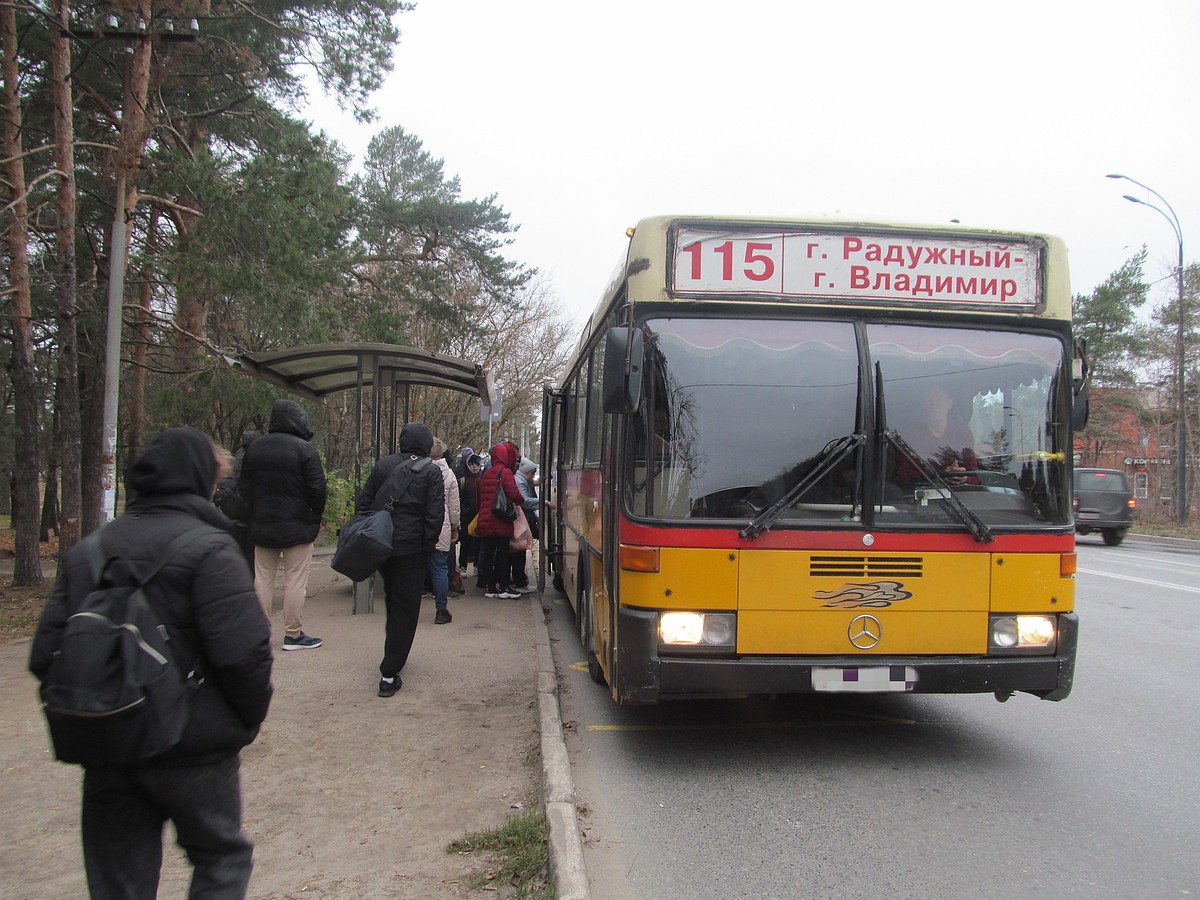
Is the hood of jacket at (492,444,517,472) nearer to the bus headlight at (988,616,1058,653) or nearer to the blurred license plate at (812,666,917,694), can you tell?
the blurred license plate at (812,666,917,694)

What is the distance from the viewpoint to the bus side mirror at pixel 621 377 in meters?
4.51

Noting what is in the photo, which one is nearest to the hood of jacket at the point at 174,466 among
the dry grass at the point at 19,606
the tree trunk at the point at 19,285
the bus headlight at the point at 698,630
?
the bus headlight at the point at 698,630

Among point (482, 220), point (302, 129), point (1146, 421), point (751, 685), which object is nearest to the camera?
point (751, 685)

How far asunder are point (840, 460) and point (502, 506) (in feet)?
19.2

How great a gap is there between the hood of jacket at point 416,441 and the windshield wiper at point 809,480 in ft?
8.61

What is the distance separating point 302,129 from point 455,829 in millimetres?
14602

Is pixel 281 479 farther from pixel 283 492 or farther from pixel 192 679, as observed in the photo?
pixel 192 679

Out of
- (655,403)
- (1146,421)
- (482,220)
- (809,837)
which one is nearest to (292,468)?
(655,403)

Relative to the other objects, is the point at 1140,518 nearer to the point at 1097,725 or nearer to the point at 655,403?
the point at 1097,725

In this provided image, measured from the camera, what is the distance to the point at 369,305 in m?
20.4

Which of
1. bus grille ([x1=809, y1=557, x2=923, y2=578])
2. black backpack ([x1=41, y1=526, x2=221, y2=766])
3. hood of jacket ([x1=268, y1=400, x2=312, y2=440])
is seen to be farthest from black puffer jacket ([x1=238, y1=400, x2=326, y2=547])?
black backpack ([x1=41, y1=526, x2=221, y2=766])

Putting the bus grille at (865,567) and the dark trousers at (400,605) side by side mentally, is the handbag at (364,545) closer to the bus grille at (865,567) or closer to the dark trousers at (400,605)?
the dark trousers at (400,605)

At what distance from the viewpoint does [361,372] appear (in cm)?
980

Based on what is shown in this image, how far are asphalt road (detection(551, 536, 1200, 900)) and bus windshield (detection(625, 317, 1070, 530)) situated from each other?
137cm
